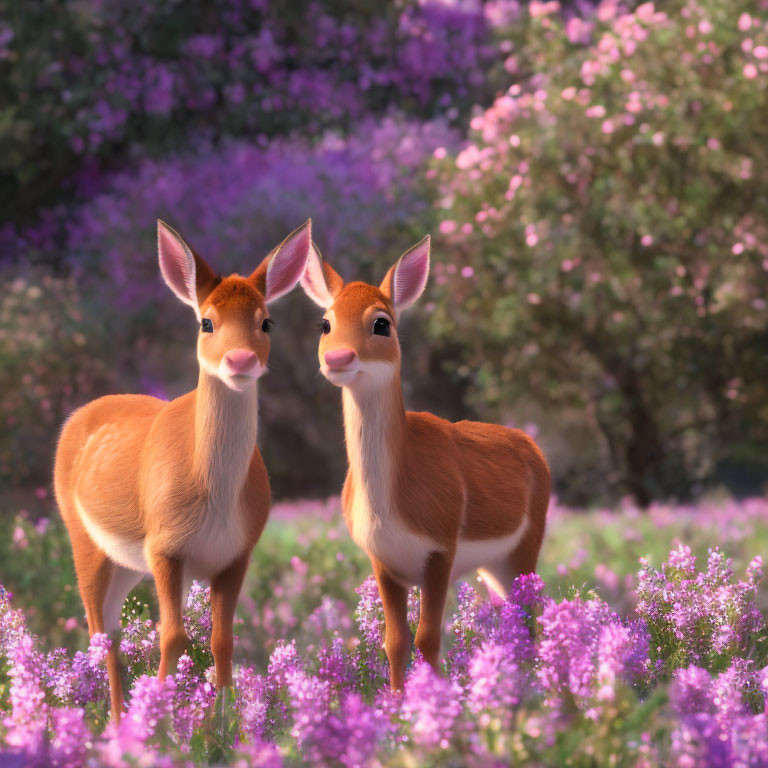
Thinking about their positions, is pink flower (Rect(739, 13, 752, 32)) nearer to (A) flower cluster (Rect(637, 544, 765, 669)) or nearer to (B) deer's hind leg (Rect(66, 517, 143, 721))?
(A) flower cluster (Rect(637, 544, 765, 669))

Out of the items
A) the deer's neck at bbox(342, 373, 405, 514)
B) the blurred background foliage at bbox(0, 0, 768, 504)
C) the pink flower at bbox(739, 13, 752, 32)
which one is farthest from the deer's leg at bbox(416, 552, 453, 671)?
the pink flower at bbox(739, 13, 752, 32)

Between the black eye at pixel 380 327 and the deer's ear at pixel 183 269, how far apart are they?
56cm

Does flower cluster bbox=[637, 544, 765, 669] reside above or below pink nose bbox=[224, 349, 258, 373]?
Result: below

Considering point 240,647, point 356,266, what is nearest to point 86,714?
point 240,647

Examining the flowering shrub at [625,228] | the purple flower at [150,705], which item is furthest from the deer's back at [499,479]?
the flowering shrub at [625,228]

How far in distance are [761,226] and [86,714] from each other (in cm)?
978

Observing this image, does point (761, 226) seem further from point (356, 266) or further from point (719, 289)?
point (356, 266)

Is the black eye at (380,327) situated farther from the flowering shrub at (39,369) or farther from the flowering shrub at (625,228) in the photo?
the flowering shrub at (625,228)

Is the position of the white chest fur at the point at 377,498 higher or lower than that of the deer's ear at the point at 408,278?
lower

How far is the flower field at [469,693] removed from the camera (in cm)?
247

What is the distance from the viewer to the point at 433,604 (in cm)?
332

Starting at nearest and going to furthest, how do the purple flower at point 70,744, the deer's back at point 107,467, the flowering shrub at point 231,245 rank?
the purple flower at point 70,744, the deer's back at point 107,467, the flowering shrub at point 231,245

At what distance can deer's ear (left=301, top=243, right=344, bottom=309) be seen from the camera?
11.6 feet

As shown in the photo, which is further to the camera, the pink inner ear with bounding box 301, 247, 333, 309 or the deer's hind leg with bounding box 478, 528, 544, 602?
the deer's hind leg with bounding box 478, 528, 544, 602
